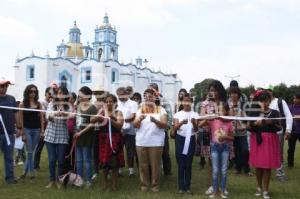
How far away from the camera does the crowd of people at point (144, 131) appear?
6.66 metres

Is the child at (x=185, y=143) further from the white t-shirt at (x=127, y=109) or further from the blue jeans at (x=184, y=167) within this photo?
the white t-shirt at (x=127, y=109)

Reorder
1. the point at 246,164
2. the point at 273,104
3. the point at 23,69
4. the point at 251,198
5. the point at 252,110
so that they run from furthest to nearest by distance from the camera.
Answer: the point at 23,69, the point at 246,164, the point at 273,104, the point at 252,110, the point at 251,198

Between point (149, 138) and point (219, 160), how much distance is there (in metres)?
1.21

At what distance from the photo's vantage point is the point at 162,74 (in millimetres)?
73188

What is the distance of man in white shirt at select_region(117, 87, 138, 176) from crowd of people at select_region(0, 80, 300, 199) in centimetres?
2

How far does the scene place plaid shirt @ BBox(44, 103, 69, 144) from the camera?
725 cm

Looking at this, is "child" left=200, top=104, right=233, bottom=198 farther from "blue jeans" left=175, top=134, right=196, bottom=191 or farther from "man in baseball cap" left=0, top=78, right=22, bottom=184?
"man in baseball cap" left=0, top=78, right=22, bottom=184

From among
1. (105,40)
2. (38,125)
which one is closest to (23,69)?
(105,40)

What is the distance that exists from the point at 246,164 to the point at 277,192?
207 centimetres

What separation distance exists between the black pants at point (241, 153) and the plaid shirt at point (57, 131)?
370 centimetres

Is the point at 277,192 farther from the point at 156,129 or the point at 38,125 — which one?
the point at 38,125

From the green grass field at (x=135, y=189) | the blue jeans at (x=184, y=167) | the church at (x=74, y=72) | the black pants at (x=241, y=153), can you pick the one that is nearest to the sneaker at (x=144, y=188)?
the green grass field at (x=135, y=189)

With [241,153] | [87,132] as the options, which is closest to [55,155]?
[87,132]

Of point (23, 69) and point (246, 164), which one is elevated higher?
point (23, 69)
